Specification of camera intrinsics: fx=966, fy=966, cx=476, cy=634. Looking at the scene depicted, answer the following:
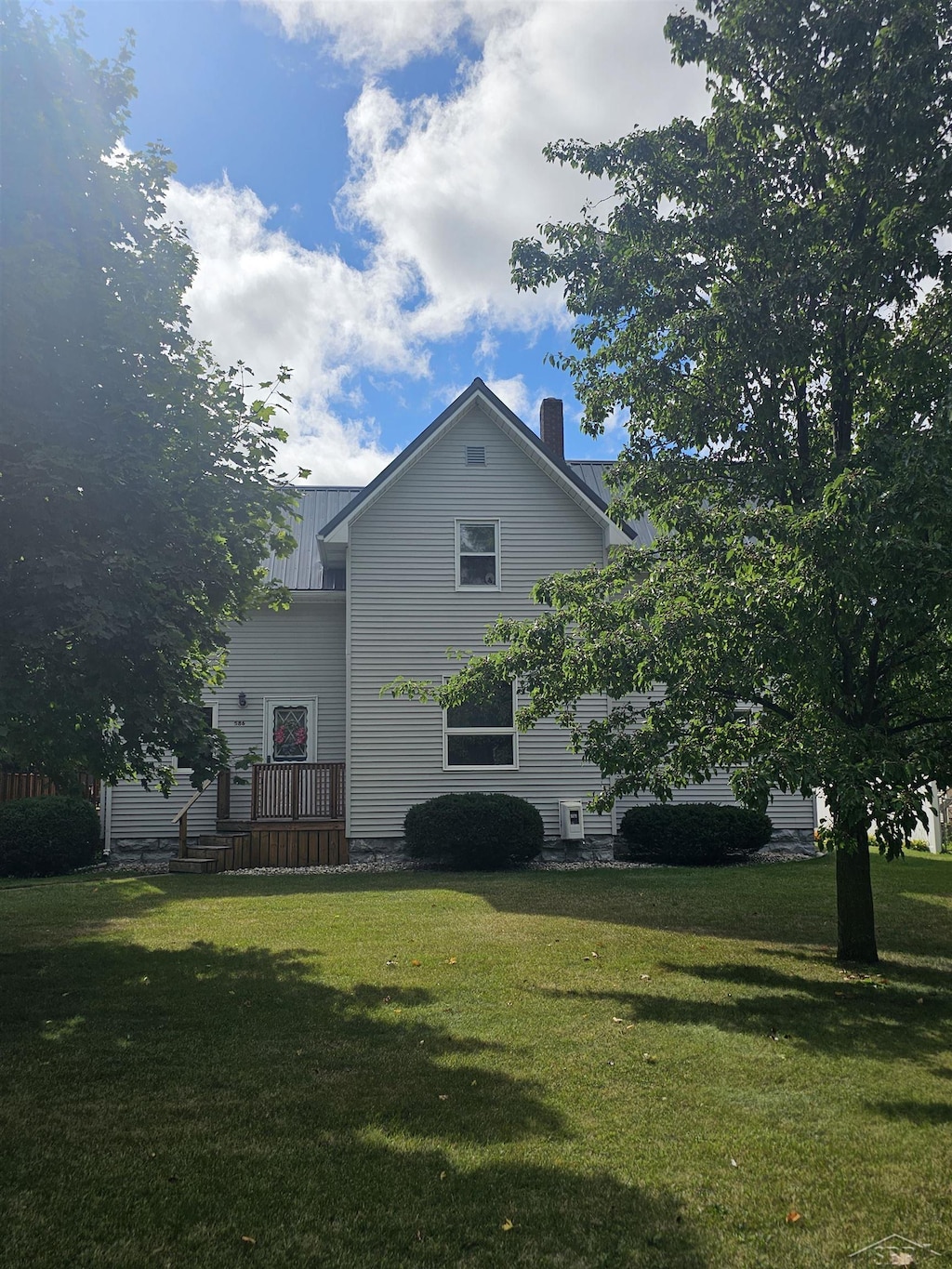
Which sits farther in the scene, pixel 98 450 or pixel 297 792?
pixel 297 792

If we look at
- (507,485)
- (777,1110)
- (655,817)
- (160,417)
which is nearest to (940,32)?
(160,417)

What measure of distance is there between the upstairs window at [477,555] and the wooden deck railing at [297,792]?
437cm

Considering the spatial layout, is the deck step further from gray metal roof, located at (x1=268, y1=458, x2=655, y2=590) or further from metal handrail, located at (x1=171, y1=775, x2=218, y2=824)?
gray metal roof, located at (x1=268, y1=458, x2=655, y2=590)

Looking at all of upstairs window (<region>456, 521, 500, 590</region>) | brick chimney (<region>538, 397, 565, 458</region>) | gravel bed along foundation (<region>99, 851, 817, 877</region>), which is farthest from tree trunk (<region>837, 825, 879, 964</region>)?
brick chimney (<region>538, 397, 565, 458</region>)

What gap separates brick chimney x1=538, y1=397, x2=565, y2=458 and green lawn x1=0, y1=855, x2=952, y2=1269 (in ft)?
46.8

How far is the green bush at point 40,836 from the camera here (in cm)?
1609

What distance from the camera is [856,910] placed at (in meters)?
8.62

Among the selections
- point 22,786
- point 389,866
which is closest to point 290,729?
point 389,866

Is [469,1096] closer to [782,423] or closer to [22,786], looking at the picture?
[782,423]

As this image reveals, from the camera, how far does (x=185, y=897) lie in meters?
13.2

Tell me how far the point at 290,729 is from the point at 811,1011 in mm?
14228

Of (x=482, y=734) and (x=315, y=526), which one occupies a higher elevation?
(x=315, y=526)

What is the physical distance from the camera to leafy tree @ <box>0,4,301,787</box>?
740cm

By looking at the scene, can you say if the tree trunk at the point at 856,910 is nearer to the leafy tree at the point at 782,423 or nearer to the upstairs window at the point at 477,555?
the leafy tree at the point at 782,423
